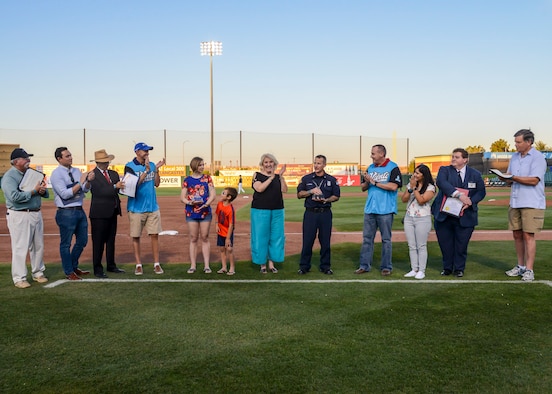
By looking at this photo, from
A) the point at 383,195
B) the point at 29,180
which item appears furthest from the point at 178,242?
the point at 383,195

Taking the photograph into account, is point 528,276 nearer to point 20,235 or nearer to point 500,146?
point 20,235

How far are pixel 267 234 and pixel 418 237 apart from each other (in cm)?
226

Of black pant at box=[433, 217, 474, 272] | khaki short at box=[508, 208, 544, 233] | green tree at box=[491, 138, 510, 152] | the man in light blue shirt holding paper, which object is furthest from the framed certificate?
green tree at box=[491, 138, 510, 152]

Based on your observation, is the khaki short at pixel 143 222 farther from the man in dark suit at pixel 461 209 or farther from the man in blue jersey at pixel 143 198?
the man in dark suit at pixel 461 209

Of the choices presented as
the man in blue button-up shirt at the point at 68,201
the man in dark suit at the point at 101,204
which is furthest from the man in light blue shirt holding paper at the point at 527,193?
the man in blue button-up shirt at the point at 68,201

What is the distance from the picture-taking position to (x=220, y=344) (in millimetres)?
4477

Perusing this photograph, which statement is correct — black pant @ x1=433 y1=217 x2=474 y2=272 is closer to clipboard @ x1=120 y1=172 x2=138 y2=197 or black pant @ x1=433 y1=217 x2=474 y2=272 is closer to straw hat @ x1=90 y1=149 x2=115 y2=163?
clipboard @ x1=120 y1=172 x2=138 y2=197

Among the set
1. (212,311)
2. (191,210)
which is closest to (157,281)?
(191,210)

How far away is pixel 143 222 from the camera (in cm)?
764

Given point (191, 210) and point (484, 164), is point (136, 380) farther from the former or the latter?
point (484, 164)

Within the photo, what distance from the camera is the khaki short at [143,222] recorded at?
7527 millimetres

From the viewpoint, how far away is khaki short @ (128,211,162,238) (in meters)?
7.53

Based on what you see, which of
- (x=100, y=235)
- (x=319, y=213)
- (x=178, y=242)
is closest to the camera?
(x=100, y=235)

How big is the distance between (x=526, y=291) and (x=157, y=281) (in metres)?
4.96
